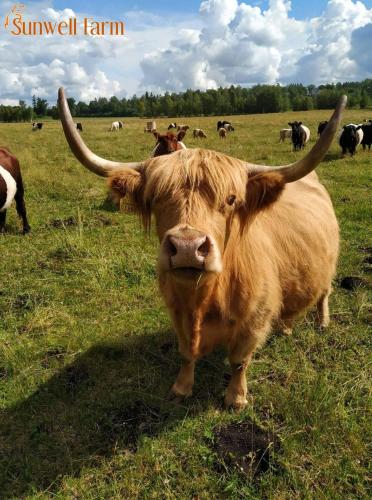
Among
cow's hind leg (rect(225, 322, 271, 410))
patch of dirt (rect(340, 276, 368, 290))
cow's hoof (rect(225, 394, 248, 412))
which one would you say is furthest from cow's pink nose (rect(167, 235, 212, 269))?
patch of dirt (rect(340, 276, 368, 290))

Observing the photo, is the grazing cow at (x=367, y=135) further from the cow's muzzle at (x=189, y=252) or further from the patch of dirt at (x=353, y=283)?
the cow's muzzle at (x=189, y=252)

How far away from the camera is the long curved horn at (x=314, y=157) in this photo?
2.07 meters

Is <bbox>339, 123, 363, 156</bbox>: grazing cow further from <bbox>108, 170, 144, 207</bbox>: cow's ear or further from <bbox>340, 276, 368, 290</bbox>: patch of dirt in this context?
<bbox>108, 170, 144, 207</bbox>: cow's ear

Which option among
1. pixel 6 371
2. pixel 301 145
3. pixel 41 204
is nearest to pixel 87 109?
pixel 301 145

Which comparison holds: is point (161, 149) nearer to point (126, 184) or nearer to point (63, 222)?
point (63, 222)

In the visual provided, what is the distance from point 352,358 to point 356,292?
1266 millimetres

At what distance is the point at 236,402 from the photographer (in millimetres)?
3229

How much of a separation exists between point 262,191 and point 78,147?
1.21m

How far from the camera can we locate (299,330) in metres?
4.24

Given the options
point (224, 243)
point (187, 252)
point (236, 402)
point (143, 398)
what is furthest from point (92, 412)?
point (187, 252)

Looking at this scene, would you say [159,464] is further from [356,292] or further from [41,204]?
[41,204]

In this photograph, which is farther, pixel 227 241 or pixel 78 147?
pixel 227 241

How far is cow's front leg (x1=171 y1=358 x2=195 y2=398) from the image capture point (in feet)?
11.0

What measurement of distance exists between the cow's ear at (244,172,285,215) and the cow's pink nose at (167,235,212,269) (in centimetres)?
72
